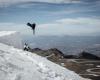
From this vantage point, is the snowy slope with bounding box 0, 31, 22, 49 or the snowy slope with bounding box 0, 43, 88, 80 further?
the snowy slope with bounding box 0, 31, 22, 49

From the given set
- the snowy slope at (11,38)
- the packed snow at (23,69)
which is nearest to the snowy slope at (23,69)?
the packed snow at (23,69)

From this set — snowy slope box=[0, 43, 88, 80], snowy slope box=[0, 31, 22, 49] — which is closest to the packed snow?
snowy slope box=[0, 43, 88, 80]

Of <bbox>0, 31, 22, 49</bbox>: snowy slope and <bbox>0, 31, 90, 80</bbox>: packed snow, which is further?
<bbox>0, 31, 22, 49</bbox>: snowy slope

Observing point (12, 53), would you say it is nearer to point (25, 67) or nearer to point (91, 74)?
point (25, 67)

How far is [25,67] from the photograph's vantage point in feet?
40.8

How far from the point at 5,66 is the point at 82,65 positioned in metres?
69.5

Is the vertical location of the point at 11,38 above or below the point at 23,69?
above

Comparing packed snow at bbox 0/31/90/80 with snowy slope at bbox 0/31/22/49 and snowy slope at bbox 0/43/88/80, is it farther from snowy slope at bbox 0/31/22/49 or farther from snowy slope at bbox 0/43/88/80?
snowy slope at bbox 0/31/22/49

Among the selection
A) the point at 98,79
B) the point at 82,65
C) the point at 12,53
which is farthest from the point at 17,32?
the point at 82,65

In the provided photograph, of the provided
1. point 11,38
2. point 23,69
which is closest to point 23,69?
point 23,69

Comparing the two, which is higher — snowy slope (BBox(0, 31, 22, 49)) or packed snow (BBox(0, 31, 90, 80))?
snowy slope (BBox(0, 31, 22, 49))

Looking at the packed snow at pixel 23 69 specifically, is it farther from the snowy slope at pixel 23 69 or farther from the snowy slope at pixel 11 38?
the snowy slope at pixel 11 38

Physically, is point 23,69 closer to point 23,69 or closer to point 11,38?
point 23,69

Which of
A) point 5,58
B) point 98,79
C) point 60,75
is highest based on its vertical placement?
point 5,58
